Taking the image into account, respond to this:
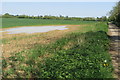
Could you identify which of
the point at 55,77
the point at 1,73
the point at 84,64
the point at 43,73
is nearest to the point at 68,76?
the point at 55,77

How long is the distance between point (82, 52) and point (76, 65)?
195cm

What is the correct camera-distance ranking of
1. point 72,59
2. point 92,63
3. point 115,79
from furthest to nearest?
point 72,59 < point 92,63 < point 115,79

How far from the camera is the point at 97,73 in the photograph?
549 cm

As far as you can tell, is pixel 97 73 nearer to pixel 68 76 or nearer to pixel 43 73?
pixel 68 76

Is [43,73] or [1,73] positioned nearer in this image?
[43,73]

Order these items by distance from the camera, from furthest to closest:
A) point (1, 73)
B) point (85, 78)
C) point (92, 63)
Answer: point (92, 63) < point (1, 73) < point (85, 78)

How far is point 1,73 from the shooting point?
6.07 metres

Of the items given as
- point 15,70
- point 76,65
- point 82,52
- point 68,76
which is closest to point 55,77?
point 68,76

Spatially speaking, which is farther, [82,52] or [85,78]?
[82,52]

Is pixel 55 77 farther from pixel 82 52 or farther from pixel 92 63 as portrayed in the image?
pixel 82 52

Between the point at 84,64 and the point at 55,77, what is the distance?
58.4 inches

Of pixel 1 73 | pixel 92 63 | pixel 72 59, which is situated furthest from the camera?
pixel 72 59

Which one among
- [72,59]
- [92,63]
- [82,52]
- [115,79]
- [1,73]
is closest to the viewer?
[115,79]

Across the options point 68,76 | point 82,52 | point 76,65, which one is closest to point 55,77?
point 68,76
